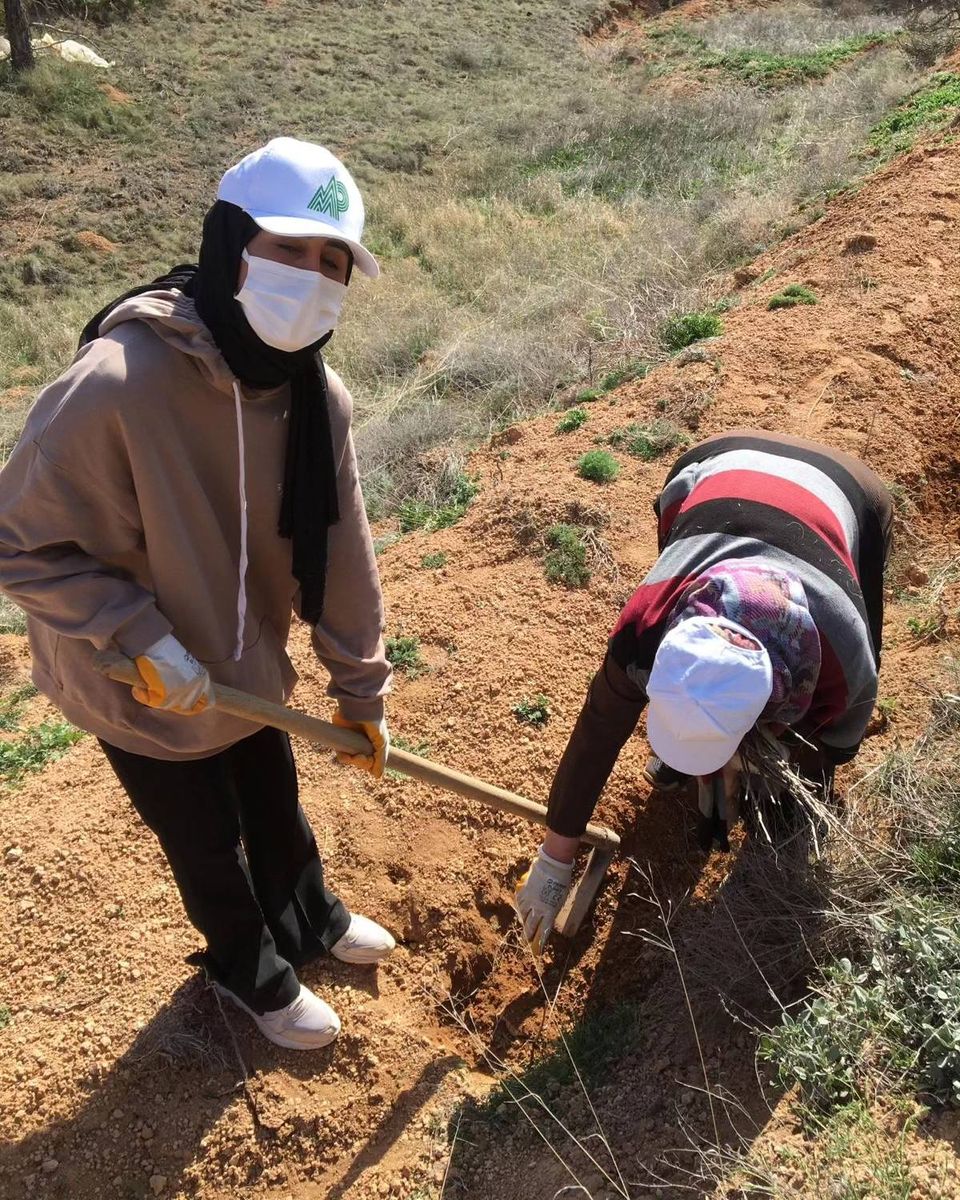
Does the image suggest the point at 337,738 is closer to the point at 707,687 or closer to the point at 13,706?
the point at 707,687

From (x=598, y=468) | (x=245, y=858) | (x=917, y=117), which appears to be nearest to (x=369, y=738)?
(x=245, y=858)

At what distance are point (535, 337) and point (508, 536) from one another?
281cm

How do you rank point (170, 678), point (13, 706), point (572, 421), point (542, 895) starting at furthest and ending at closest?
point (572, 421)
point (13, 706)
point (542, 895)
point (170, 678)

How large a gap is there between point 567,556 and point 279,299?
8.39ft

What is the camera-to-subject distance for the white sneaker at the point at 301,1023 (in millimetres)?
2492

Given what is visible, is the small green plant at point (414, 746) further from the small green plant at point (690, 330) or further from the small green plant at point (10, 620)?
the small green plant at point (690, 330)

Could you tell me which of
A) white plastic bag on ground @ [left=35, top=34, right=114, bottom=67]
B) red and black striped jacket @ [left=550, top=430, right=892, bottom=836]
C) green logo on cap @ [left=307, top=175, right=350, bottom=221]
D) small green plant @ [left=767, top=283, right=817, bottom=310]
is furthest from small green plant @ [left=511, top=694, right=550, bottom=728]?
white plastic bag on ground @ [left=35, top=34, right=114, bottom=67]

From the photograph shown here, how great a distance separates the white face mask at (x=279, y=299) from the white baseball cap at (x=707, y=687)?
0.97 metres

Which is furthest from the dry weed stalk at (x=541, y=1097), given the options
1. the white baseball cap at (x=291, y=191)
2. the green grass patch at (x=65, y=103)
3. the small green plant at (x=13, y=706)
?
the green grass patch at (x=65, y=103)

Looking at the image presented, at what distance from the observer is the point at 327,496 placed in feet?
6.42

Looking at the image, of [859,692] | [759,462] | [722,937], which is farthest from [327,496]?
[722,937]

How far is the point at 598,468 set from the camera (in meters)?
4.51

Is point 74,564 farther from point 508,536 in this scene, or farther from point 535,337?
point 535,337

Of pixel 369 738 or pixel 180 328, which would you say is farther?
pixel 369 738
